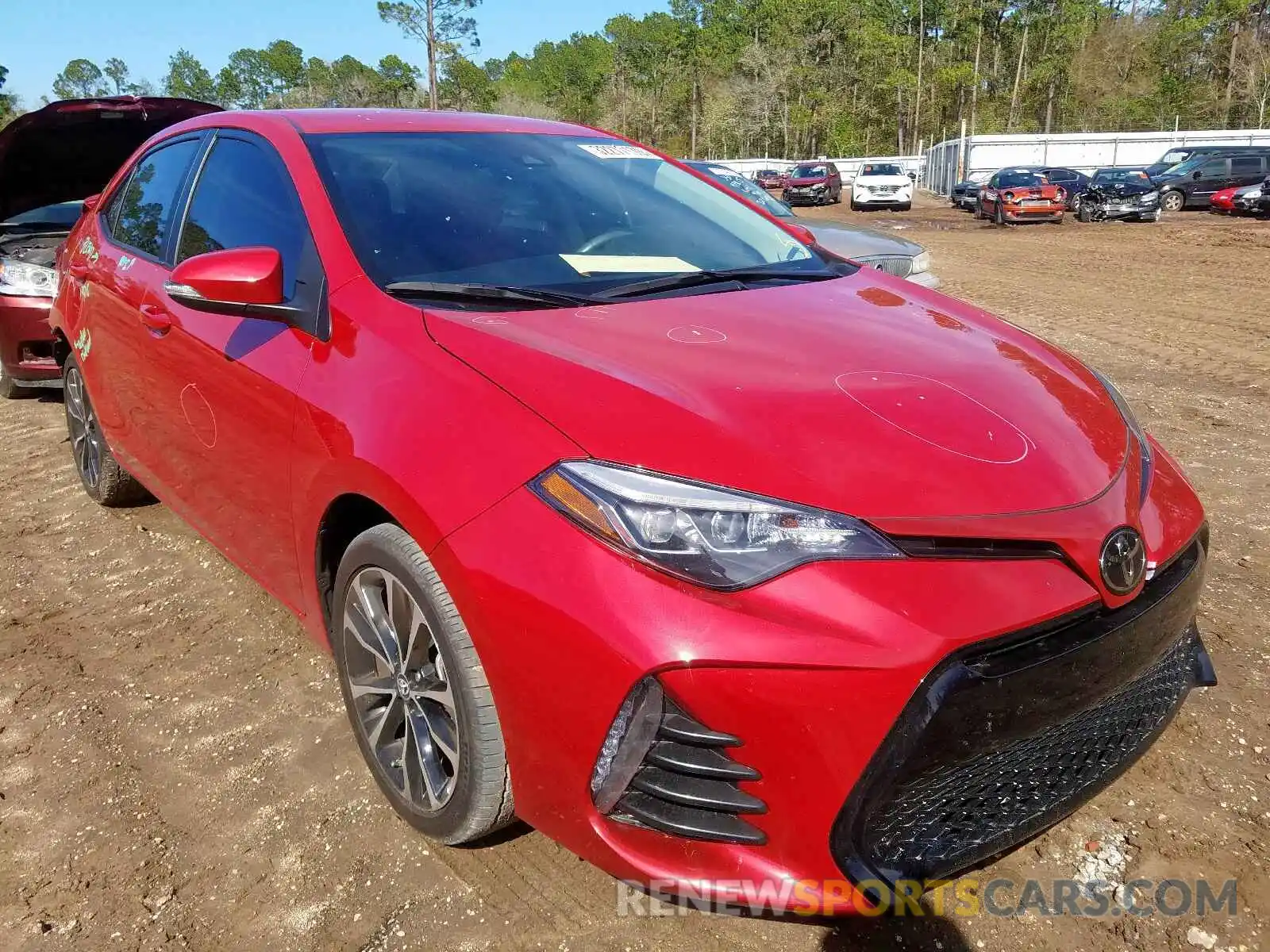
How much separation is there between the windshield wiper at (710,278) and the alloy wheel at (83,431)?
2.78 metres

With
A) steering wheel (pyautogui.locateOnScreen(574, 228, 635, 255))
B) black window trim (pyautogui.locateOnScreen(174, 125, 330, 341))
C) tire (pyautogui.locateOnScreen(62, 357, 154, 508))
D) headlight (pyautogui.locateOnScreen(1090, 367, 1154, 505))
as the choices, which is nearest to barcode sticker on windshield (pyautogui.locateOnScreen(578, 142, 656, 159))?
steering wheel (pyautogui.locateOnScreen(574, 228, 635, 255))

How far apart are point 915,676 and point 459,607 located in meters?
0.83

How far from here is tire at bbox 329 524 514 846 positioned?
1756mm

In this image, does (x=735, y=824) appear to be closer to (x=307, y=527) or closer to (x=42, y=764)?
(x=307, y=527)

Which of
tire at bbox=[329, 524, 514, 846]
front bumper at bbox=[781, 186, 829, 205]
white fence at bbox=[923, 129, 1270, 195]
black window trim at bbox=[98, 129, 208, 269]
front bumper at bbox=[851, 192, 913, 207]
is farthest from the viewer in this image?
white fence at bbox=[923, 129, 1270, 195]

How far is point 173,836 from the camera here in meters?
2.14

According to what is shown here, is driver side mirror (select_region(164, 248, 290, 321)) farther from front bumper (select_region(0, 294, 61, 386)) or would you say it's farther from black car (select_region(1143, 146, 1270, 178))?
black car (select_region(1143, 146, 1270, 178))

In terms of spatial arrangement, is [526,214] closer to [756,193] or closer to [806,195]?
[756,193]

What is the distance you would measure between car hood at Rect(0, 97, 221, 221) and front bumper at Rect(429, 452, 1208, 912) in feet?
16.7

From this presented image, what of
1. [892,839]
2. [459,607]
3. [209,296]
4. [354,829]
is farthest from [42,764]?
[892,839]

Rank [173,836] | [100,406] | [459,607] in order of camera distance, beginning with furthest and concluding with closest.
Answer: [100,406] → [173,836] → [459,607]

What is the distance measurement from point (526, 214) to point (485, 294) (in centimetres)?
52

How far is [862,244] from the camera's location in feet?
22.9

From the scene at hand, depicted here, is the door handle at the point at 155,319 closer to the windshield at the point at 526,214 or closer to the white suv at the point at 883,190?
the windshield at the point at 526,214
